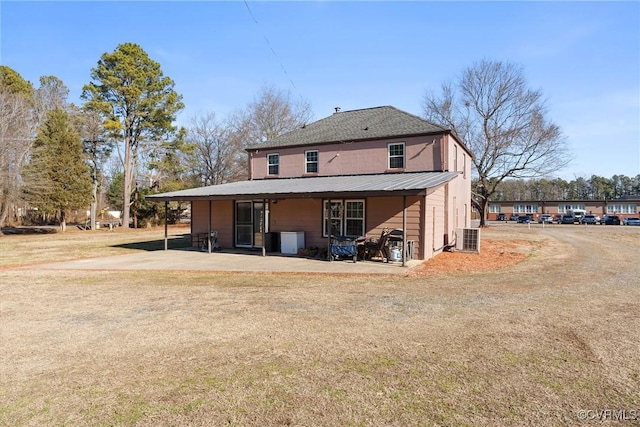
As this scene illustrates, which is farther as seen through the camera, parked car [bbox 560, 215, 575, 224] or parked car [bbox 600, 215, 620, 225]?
parked car [bbox 560, 215, 575, 224]

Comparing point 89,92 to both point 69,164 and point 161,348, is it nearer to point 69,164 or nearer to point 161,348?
point 69,164

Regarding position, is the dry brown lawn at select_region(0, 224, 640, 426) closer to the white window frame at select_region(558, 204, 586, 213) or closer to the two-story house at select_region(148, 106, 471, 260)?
the two-story house at select_region(148, 106, 471, 260)

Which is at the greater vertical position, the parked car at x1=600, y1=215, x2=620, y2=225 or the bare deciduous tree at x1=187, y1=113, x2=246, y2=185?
the bare deciduous tree at x1=187, y1=113, x2=246, y2=185

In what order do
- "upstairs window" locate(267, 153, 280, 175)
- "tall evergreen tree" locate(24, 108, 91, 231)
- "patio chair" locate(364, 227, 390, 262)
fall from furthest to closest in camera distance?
"tall evergreen tree" locate(24, 108, 91, 231) → "upstairs window" locate(267, 153, 280, 175) → "patio chair" locate(364, 227, 390, 262)

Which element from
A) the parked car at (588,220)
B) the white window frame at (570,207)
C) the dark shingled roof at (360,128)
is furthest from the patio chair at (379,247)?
the white window frame at (570,207)

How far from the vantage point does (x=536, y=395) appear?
3305mm

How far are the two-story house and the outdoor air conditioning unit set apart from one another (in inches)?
20.2

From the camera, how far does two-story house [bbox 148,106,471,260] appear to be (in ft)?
41.2

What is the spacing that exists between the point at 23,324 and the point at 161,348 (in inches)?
108

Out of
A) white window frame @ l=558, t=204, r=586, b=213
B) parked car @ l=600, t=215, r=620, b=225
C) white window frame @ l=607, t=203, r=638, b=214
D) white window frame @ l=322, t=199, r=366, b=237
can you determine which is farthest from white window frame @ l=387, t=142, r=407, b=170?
white window frame @ l=607, t=203, r=638, b=214

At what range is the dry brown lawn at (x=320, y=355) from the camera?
3070mm

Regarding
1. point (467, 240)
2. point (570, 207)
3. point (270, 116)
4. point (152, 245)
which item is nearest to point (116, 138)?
point (270, 116)

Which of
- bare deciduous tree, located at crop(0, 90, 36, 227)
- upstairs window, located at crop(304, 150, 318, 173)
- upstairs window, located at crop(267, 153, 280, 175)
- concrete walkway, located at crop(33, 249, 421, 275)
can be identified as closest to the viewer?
concrete walkway, located at crop(33, 249, 421, 275)

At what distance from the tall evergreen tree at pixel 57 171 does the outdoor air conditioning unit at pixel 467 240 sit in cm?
2670
